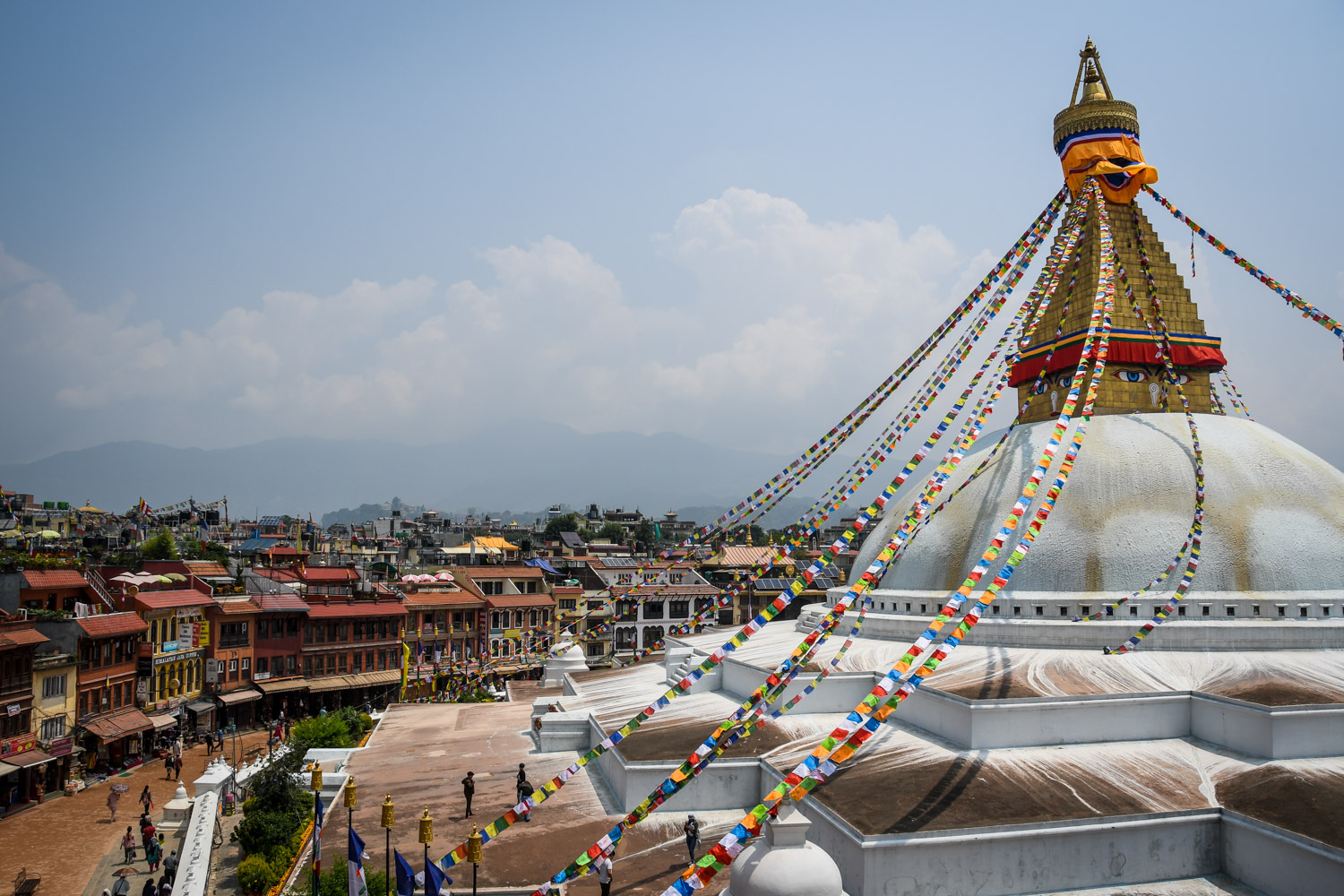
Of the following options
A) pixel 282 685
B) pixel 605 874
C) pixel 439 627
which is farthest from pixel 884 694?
pixel 439 627

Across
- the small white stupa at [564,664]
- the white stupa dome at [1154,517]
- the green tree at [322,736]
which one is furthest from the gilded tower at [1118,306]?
the green tree at [322,736]

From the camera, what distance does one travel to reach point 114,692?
2948 cm

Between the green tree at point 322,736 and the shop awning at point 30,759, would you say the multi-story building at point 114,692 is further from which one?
the green tree at point 322,736

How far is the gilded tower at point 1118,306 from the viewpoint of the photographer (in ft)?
72.1

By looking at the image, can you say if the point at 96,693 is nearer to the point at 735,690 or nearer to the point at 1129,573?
the point at 735,690

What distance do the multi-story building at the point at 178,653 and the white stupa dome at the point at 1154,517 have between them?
83.8ft

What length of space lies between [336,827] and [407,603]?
2735 centimetres

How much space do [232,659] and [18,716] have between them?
35.2ft

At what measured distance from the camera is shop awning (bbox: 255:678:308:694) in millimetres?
35344

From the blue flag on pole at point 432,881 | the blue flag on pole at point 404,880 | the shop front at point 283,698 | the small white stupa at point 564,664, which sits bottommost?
the shop front at point 283,698

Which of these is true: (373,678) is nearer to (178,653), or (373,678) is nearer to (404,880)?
(178,653)

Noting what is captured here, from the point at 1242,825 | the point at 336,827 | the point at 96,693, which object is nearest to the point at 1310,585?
the point at 1242,825

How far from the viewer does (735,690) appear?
71.7ft

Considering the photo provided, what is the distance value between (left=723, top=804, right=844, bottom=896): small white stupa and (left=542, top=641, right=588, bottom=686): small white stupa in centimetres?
2310
